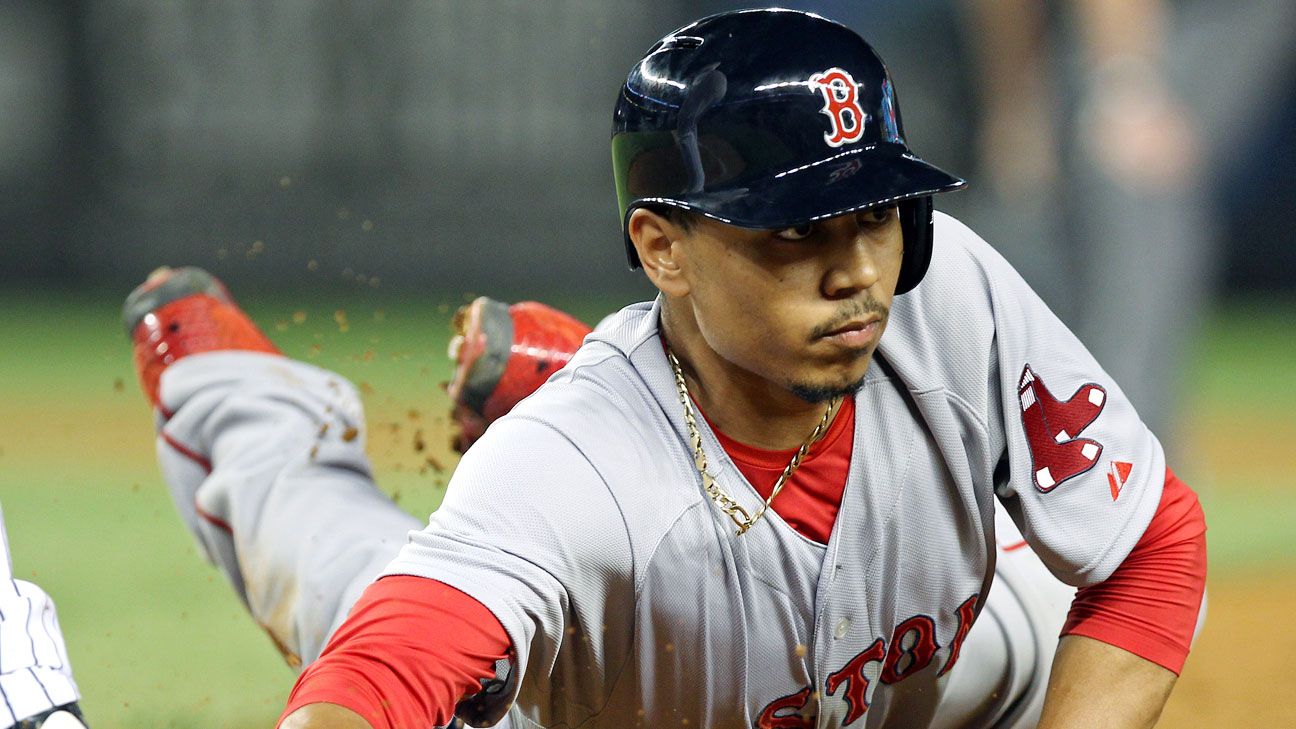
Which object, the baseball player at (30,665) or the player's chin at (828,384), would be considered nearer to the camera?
the baseball player at (30,665)

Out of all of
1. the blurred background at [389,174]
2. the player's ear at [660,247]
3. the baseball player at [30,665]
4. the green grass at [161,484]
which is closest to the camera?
the baseball player at [30,665]

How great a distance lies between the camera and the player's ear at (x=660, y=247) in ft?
5.59

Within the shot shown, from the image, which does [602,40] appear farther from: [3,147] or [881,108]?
[881,108]

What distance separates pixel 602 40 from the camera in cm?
809

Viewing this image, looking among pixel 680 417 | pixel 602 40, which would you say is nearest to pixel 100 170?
pixel 602 40

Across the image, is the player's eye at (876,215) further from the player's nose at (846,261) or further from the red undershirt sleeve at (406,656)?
the red undershirt sleeve at (406,656)

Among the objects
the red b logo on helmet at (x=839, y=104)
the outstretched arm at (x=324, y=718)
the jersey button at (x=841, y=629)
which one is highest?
the red b logo on helmet at (x=839, y=104)

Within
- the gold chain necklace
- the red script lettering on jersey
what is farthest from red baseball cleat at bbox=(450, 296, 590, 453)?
the red script lettering on jersey

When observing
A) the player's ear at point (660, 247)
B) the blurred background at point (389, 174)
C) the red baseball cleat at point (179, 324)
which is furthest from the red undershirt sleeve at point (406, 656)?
the blurred background at point (389, 174)

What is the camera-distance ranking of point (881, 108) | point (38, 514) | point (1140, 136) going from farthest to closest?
point (38, 514) < point (1140, 136) < point (881, 108)

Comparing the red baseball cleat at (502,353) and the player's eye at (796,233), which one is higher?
the player's eye at (796,233)

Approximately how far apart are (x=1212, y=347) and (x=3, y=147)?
618cm

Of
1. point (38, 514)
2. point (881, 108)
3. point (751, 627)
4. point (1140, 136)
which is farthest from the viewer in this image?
point (38, 514)

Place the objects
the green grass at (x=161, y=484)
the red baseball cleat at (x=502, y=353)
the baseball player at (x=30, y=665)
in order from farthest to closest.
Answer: the green grass at (x=161, y=484) → the red baseball cleat at (x=502, y=353) → the baseball player at (x=30, y=665)
